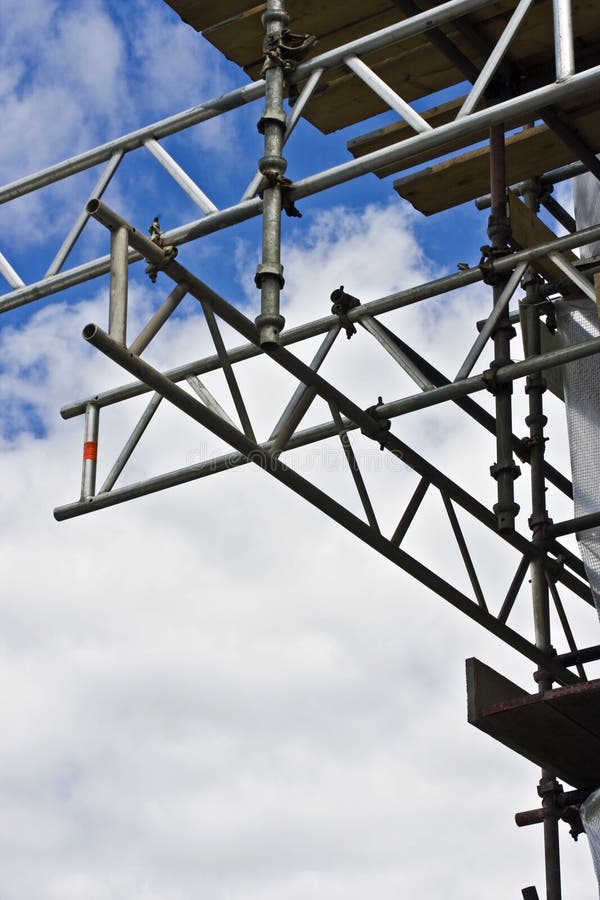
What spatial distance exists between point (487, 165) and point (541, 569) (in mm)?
2639

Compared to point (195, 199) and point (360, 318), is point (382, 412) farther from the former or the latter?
point (195, 199)

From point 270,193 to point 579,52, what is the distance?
2.90 metres

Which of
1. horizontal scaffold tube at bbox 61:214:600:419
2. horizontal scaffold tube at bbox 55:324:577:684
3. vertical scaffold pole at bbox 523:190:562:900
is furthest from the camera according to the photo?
vertical scaffold pole at bbox 523:190:562:900

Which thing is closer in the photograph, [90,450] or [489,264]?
[489,264]

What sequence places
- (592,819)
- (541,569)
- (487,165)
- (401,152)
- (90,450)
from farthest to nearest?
(487,165)
(541,569)
(90,450)
(592,819)
(401,152)

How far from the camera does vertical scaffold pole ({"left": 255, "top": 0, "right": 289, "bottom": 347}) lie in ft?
26.4

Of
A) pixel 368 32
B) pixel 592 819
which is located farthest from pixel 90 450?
pixel 592 819

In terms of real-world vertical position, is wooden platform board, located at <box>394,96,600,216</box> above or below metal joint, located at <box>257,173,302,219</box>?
above

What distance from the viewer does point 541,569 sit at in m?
10.4

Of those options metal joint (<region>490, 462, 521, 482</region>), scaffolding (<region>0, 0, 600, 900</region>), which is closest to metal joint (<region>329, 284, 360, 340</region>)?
scaffolding (<region>0, 0, 600, 900</region>)

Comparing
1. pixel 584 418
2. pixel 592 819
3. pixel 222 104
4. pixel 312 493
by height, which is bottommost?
pixel 592 819

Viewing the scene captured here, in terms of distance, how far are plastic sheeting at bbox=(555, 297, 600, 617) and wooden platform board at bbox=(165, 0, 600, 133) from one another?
62.1 inches

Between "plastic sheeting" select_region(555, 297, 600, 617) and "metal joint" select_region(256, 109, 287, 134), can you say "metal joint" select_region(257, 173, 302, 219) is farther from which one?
"plastic sheeting" select_region(555, 297, 600, 617)

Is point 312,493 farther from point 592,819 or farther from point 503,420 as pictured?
point 592,819
